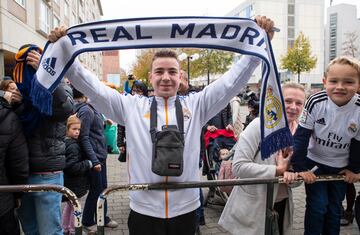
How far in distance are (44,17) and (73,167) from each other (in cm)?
2102

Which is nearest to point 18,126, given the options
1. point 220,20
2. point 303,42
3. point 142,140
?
point 142,140

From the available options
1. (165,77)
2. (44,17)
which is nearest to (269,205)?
(165,77)

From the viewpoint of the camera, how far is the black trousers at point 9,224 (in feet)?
8.58

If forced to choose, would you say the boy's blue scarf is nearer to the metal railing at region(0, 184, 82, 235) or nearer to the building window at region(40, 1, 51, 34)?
the metal railing at region(0, 184, 82, 235)

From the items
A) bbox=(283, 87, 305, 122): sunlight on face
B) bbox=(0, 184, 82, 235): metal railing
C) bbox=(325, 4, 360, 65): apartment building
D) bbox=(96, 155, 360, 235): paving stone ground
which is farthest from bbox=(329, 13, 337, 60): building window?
bbox=(0, 184, 82, 235): metal railing

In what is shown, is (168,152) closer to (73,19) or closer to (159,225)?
(159,225)

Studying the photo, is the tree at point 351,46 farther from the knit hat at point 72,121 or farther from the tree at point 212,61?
the knit hat at point 72,121

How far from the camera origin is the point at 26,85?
104 inches

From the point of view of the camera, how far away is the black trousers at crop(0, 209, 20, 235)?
8.58 ft

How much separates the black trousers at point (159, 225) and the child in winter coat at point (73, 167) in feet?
5.63

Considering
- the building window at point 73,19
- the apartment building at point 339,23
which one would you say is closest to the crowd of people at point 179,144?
the building window at point 73,19

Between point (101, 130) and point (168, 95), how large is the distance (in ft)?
7.60

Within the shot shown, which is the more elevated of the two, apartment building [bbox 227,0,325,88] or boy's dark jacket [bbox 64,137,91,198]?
apartment building [bbox 227,0,325,88]

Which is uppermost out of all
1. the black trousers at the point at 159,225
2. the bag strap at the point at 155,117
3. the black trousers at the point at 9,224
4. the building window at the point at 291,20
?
A: the building window at the point at 291,20
